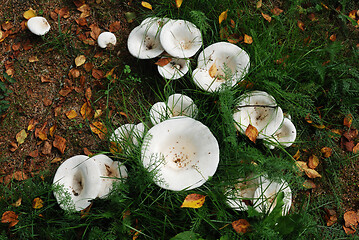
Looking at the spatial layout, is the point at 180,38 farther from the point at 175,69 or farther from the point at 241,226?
the point at 241,226

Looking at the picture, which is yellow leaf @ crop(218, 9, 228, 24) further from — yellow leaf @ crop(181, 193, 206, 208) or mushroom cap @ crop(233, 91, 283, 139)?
yellow leaf @ crop(181, 193, 206, 208)

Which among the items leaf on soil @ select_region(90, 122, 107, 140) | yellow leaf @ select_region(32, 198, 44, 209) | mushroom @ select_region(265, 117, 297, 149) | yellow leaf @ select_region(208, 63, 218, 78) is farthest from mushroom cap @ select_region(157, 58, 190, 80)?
yellow leaf @ select_region(32, 198, 44, 209)

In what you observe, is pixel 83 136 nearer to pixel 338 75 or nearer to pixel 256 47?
pixel 256 47

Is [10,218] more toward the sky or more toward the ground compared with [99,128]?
more toward the ground

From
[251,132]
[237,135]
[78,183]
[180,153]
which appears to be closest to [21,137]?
[78,183]

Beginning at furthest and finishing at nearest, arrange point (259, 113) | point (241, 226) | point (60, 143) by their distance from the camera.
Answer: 1. point (60, 143)
2. point (259, 113)
3. point (241, 226)

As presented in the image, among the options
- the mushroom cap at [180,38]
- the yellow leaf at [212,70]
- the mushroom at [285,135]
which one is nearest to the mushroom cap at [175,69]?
the mushroom cap at [180,38]
